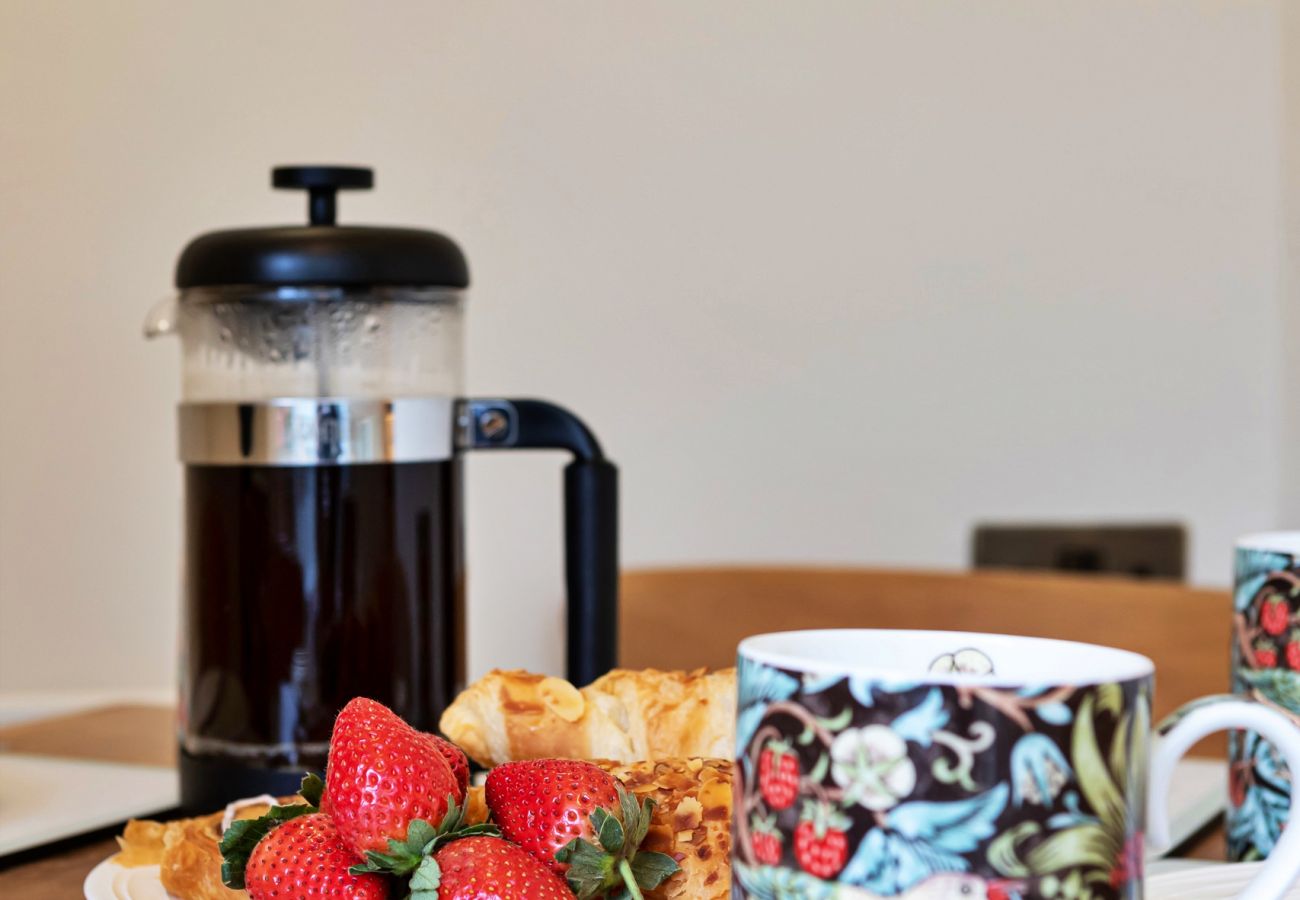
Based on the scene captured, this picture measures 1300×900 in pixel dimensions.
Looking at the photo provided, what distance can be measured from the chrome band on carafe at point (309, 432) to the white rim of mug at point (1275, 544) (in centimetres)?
38

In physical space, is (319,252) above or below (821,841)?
above

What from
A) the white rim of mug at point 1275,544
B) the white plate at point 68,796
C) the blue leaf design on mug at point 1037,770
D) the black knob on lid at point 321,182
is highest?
the black knob on lid at point 321,182

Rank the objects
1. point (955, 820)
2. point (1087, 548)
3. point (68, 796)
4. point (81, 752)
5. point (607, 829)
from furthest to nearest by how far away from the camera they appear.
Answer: point (1087, 548) < point (81, 752) < point (68, 796) < point (607, 829) < point (955, 820)

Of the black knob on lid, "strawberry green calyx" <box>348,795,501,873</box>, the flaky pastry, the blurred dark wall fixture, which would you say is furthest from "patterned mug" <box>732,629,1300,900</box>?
the blurred dark wall fixture

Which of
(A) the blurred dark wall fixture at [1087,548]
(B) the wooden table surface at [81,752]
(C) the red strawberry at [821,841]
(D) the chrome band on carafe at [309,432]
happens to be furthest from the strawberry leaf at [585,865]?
(A) the blurred dark wall fixture at [1087,548]

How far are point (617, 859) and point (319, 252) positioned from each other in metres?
0.37

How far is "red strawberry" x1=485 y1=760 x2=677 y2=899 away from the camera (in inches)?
16.3

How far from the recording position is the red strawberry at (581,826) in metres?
0.41

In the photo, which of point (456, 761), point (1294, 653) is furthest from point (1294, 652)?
point (456, 761)

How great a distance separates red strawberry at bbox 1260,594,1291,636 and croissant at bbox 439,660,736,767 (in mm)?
182

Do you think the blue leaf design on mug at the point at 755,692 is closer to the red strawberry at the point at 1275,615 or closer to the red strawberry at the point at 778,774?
the red strawberry at the point at 778,774

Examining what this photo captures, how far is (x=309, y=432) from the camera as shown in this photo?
0.70 m

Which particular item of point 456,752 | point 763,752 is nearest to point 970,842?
point 763,752

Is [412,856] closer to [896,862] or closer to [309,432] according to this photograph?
[896,862]
